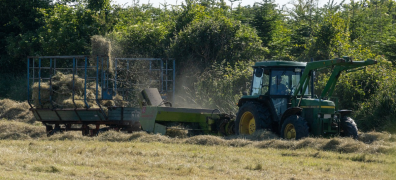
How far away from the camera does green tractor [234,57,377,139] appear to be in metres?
13.9

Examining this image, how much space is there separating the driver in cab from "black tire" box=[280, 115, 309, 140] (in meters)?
1.25

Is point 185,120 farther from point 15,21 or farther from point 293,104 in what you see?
point 15,21

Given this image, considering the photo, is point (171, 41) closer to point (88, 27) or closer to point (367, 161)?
point (88, 27)

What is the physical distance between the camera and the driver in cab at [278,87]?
15.2 metres

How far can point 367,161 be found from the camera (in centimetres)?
1112

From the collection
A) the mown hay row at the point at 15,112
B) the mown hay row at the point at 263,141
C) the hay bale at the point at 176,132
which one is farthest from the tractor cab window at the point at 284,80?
the mown hay row at the point at 15,112

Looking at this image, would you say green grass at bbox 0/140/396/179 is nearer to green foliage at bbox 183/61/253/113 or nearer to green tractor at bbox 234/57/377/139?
green tractor at bbox 234/57/377/139

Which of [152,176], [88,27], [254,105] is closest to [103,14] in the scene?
[88,27]

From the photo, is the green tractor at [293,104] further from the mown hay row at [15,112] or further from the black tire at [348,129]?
the mown hay row at [15,112]

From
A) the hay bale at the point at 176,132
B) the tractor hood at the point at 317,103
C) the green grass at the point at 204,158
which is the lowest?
the hay bale at the point at 176,132

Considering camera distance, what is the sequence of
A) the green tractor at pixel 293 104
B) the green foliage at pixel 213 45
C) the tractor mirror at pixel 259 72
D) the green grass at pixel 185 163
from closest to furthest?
the green grass at pixel 185 163, the green tractor at pixel 293 104, the tractor mirror at pixel 259 72, the green foliage at pixel 213 45

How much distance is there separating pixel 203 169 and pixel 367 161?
3.52m

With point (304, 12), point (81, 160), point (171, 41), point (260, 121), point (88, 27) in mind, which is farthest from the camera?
point (304, 12)

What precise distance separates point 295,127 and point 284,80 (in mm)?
1928
